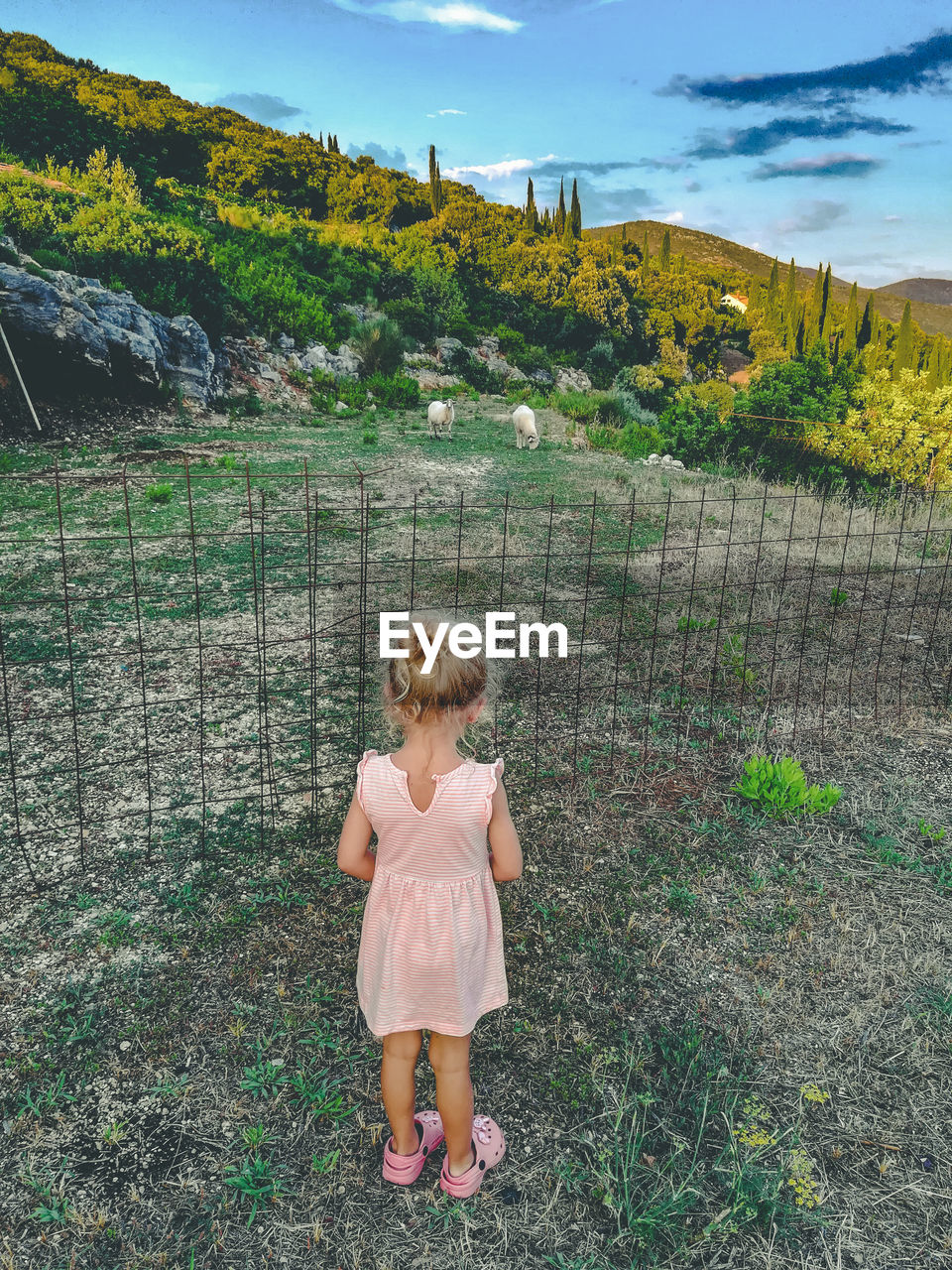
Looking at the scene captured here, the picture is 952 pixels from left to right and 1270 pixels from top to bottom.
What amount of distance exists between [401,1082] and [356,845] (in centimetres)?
65

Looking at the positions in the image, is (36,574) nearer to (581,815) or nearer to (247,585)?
(247,585)

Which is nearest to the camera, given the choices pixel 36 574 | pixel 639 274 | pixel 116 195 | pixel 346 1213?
pixel 346 1213

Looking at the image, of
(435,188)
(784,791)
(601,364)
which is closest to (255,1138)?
(784,791)

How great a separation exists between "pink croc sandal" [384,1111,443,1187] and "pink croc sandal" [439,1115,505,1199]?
6 cm

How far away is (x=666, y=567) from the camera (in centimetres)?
777

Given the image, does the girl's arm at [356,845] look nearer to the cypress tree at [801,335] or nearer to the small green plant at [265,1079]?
the small green plant at [265,1079]

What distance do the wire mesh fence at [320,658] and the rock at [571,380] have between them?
1941 centimetres

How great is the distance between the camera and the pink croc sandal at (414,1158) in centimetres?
211

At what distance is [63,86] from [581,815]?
31.1 meters

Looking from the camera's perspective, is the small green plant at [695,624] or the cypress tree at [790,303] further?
the cypress tree at [790,303]

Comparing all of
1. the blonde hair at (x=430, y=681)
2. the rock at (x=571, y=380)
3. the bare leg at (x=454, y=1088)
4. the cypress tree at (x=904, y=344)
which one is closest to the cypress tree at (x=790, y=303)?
the cypress tree at (x=904, y=344)

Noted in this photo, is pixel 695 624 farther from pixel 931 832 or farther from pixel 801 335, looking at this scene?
pixel 801 335

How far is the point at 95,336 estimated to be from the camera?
39.8 feet

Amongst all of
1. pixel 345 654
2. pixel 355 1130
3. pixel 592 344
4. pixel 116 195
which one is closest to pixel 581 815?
pixel 355 1130
